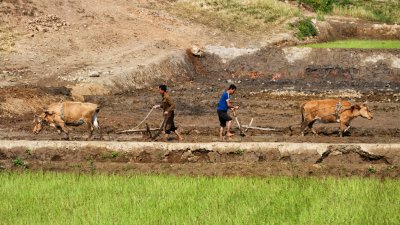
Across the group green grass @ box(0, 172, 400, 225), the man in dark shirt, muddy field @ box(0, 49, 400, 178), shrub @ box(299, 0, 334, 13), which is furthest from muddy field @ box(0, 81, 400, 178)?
shrub @ box(299, 0, 334, 13)

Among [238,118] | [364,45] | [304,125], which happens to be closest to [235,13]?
[364,45]

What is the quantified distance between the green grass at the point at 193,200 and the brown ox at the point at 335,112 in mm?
6746

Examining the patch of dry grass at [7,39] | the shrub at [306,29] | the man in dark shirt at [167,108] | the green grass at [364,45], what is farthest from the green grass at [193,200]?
the shrub at [306,29]

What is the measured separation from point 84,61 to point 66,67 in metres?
1.59

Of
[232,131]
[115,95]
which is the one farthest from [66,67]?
[232,131]

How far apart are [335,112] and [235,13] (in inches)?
984

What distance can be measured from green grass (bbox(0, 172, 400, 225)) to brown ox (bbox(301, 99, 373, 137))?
22.1 feet

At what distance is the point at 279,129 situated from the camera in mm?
22312

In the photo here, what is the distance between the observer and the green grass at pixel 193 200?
11.2 meters

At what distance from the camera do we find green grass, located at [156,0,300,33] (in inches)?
1679

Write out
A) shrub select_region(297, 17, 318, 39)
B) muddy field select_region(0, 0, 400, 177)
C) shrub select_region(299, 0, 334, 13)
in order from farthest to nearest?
shrub select_region(299, 0, 334, 13), shrub select_region(297, 17, 318, 39), muddy field select_region(0, 0, 400, 177)

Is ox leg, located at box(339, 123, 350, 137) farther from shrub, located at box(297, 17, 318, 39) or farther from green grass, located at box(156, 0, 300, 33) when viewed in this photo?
shrub, located at box(297, 17, 318, 39)

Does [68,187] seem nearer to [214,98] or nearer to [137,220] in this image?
[137,220]

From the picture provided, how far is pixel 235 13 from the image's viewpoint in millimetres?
44562
